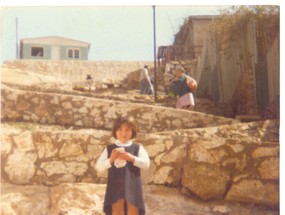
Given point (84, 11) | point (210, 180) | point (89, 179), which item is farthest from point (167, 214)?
point (84, 11)

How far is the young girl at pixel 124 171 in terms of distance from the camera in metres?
3.35

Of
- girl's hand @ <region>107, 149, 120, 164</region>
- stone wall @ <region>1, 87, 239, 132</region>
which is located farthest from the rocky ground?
stone wall @ <region>1, 87, 239, 132</region>

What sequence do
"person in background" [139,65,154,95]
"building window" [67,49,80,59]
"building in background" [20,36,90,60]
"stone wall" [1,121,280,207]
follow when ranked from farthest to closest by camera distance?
1. "building window" [67,49,80,59]
2. "building in background" [20,36,90,60]
3. "person in background" [139,65,154,95]
4. "stone wall" [1,121,280,207]

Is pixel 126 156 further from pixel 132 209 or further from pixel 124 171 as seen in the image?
pixel 132 209

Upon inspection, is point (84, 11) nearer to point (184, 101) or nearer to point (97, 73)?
point (184, 101)

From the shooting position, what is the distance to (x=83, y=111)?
21.1 ft

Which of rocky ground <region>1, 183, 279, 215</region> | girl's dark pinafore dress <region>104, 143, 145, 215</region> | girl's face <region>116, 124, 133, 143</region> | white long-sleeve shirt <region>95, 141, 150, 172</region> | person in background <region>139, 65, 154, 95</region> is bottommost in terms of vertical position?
rocky ground <region>1, 183, 279, 215</region>

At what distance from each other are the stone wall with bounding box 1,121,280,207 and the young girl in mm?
849

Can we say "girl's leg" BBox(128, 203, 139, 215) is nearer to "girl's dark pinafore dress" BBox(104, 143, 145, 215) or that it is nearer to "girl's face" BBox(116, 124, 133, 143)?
"girl's dark pinafore dress" BBox(104, 143, 145, 215)

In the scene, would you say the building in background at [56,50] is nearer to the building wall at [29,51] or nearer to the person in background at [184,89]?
the building wall at [29,51]

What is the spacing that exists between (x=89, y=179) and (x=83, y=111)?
228 cm

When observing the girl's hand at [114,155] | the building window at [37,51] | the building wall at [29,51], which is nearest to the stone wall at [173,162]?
the girl's hand at [114,155]

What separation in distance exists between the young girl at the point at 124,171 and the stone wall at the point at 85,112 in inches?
110

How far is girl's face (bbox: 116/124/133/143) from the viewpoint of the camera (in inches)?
135
